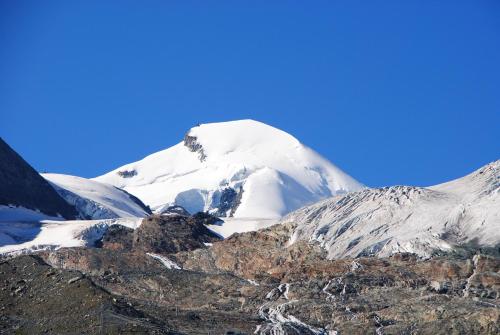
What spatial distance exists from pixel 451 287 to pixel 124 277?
72.3 feet

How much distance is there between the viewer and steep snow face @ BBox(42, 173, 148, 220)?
16888 centimetres

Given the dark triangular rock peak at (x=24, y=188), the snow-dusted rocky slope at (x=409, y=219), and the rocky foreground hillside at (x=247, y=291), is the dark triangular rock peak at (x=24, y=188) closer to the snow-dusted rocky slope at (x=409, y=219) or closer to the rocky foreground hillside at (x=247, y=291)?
the rocky foreground hillside at (x=247, y=291)

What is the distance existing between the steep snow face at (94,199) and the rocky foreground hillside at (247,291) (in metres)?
54.0

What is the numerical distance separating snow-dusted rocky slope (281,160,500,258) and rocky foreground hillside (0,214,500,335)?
1769mm

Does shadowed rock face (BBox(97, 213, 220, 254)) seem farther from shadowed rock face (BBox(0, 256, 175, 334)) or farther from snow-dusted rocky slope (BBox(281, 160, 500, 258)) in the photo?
shadowed rock face (BBox(0, 256, 175, 334))

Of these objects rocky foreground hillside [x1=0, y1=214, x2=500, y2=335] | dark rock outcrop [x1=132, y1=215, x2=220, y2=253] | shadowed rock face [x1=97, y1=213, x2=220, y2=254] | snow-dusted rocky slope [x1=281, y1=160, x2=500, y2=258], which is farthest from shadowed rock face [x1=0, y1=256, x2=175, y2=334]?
dark rock outcrop [x1=132, y1=215, x2=220, y2=253]

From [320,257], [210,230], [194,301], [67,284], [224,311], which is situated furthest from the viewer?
[210,230]

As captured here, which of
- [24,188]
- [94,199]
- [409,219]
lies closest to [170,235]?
[409,219]

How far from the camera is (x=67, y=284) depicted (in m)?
65.2

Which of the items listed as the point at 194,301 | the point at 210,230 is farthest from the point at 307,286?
the point at 210,230

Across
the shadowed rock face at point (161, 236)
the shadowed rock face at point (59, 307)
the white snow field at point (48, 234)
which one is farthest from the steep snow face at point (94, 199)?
the shadowed rock face at point (59, 307)

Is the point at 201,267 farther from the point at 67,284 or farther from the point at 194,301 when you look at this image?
the point at 67,284

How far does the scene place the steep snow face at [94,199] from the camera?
554 ft

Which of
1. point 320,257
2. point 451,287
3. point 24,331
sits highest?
point 320,257
